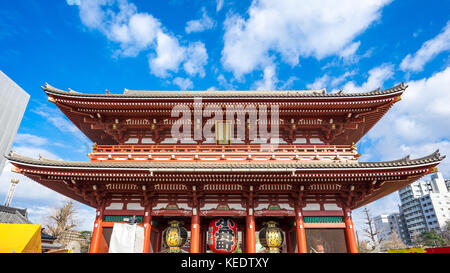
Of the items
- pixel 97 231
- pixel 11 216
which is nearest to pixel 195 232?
pixel 97 231

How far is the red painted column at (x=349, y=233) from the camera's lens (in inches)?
405

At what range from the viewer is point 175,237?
11047mm

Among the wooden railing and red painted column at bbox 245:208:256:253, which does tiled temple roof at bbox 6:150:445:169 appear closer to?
the wooden railing

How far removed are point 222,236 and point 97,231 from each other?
584cm

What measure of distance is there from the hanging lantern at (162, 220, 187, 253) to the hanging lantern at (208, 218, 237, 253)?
4.48ft

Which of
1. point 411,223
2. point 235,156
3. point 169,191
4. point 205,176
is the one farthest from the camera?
point 411,223

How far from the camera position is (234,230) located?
11109 millimetres

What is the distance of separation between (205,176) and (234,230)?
3382 mm

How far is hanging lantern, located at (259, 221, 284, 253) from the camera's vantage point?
1086cm

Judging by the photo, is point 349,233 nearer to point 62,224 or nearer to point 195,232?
point 195,232
